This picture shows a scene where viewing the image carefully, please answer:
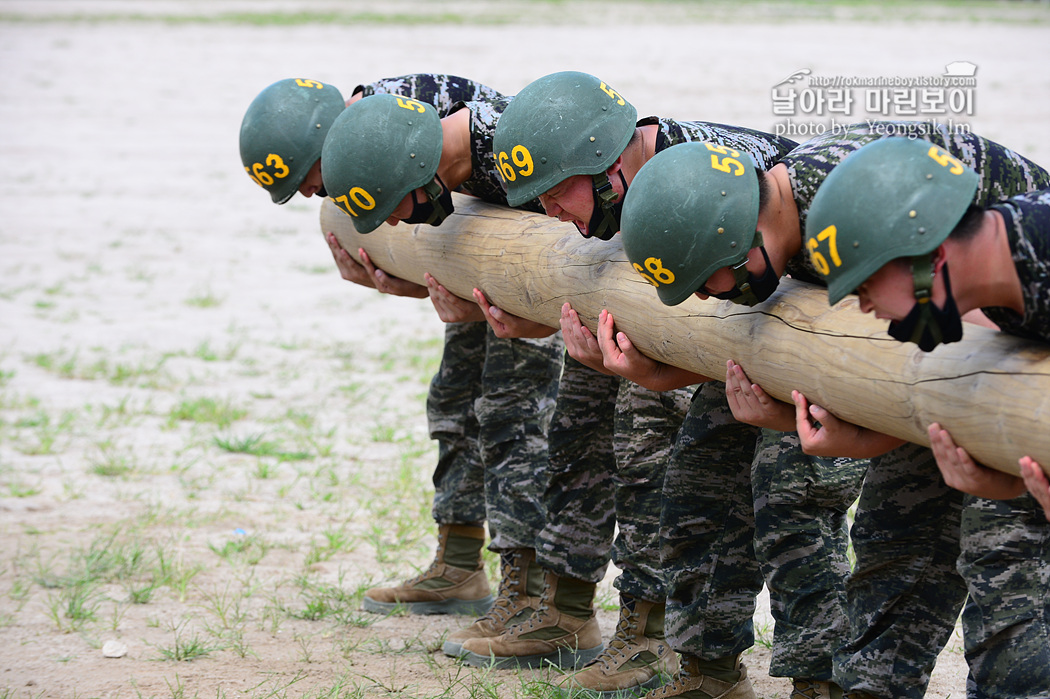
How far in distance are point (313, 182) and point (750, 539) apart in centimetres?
247

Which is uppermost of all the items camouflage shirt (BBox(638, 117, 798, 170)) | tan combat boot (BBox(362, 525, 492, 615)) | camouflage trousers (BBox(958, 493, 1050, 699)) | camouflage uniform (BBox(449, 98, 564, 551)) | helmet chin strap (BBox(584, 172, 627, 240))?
camouflage shirt (BBox(638, 117, 798, 170))

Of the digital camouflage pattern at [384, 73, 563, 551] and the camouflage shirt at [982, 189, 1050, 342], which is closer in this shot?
the camouflage shirt at [982, 189, 1050, 342]

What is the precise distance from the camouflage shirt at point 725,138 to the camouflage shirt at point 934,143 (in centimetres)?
34

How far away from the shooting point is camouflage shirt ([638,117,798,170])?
3.54m

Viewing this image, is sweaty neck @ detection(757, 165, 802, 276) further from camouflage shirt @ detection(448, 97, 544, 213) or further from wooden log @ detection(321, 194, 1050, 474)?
camouflage shirt @ detection(448, 97, 544, 213)

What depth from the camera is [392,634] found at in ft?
15.5

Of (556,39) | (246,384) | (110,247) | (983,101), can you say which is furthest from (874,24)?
(246,384)

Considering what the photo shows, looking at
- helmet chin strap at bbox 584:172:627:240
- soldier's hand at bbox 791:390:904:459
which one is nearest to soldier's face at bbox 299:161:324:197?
helmet chin strap at bbox 584:172:627:240

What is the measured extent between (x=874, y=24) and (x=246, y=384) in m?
26.3

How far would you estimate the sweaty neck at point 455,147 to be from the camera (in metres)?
4.21

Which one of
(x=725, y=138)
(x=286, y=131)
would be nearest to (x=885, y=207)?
(x=725, y=138)

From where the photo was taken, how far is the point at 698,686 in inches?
151

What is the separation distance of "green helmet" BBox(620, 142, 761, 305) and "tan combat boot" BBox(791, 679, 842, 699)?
4.54 ft

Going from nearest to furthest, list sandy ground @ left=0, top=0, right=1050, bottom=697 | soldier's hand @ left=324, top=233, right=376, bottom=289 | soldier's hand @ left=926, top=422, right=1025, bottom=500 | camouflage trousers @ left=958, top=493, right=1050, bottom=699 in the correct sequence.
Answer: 1. soldier's hand @ left=926, top=422, right=1025, bottom=500
2. camouflage trousers @ left=958, top=493, right=1050, bottom=699
3. sandy ground @ left=0, top=0, right=1050, bottom=697
4. soldier's hand @ left=324, top=233, right=376, bottom=289
